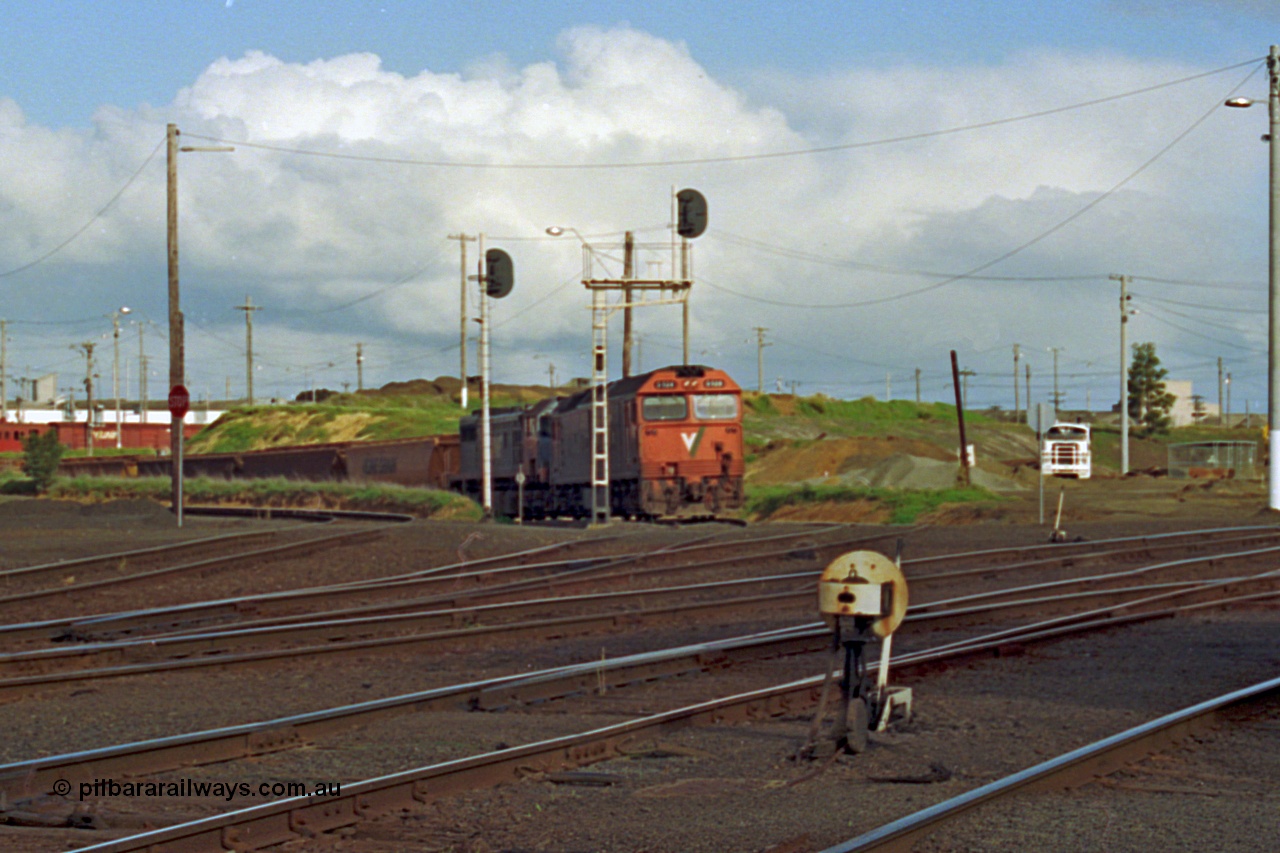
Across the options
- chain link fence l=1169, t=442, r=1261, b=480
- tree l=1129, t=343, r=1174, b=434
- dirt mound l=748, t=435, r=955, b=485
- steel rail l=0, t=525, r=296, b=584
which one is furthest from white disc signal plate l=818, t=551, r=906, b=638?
tree l=1129, t=343, r=1174, b=434

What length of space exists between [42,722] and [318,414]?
86.1 metres

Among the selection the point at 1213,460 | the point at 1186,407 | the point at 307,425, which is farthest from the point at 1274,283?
the point at 1186,407

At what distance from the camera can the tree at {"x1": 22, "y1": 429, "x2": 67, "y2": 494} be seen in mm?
49781

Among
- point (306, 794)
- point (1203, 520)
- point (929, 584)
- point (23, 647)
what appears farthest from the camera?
point (1203, 520)

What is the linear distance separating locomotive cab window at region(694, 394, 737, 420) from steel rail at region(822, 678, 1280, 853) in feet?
81.8

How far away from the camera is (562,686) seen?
10211 mm

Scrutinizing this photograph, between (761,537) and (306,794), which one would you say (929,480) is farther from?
(306,794)

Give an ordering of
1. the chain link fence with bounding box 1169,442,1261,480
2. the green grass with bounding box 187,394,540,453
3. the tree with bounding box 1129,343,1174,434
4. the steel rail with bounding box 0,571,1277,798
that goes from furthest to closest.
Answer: the tree with bounding box 1129,343,1174,434 < the green grass with bounding box 187,394,540,453 < the chain link fence with bounding box 1169,442,1261,480 < the steel rail with bounding box 0,571,1277,798

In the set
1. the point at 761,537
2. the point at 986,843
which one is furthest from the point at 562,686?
the point at 761,537

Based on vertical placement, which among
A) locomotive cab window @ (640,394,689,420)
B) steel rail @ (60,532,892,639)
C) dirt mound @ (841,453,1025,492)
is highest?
locomotive cab window @ (640,394,689,420)

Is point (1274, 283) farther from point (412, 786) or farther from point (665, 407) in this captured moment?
point (412, 786)

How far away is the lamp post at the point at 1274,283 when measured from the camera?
32.3 metres

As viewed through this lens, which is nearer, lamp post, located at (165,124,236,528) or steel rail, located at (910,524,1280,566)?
steel rail, located at (910,524,1280,566)

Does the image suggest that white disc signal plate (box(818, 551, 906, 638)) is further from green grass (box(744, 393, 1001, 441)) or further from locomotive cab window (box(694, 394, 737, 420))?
green grass (box(744, 393, 1001, 441))
